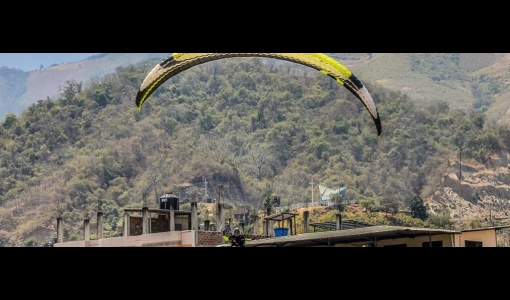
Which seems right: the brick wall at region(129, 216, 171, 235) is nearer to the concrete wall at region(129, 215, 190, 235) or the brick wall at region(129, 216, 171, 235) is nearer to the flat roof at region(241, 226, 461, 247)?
the concrete wall at region(129, 215, 190, 235)

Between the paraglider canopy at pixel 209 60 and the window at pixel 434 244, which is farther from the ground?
the paraglider canopy at pixel 209 60

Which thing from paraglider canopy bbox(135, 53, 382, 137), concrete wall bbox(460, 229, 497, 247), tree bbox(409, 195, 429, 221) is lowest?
concrete wall bbox(460, 229, 497, 247)

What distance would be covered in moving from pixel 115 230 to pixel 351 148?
2909 centimetres

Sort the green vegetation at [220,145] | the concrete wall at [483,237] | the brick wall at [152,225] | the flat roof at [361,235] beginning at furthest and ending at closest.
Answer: the green vegetation at [220,145]
the brick wall at [152,225]
the concrete wall at [483,237]
the flat roof at [361,235]

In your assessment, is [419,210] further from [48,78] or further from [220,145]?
[48,78]

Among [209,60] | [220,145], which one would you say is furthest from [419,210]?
[209,60]

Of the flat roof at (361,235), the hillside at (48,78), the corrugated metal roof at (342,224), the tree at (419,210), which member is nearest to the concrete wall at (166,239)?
the corrugated metal roof at (342,224)

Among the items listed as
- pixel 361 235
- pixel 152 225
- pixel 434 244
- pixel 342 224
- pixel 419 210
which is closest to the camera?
pixel 361 235

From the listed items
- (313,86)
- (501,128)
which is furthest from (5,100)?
(501,128)

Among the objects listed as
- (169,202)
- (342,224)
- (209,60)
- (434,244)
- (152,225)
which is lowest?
(434,244)

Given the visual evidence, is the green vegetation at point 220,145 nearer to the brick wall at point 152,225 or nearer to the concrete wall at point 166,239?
the brick wall at point 152,225

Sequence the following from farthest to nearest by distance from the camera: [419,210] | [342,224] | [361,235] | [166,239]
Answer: [419,210] → [342,224] → [166,239] → [361,235]

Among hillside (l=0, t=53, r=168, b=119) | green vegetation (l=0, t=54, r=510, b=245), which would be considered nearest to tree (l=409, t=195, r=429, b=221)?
green vegetation (l=0, t=54, r=510, b=245)
